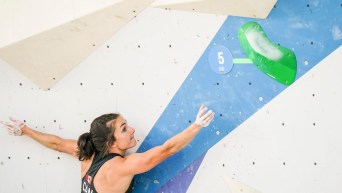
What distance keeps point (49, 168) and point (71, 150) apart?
0.71 ft

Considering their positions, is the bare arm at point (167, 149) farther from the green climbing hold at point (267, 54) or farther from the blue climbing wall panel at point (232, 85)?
the green climbing hold at point (267, 54)

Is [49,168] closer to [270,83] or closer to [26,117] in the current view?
[26,117]

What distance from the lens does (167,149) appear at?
2.42m

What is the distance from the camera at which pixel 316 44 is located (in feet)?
7.83

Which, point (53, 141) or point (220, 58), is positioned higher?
point (220, 58)

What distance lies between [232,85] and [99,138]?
78cm

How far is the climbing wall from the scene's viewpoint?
2404mm

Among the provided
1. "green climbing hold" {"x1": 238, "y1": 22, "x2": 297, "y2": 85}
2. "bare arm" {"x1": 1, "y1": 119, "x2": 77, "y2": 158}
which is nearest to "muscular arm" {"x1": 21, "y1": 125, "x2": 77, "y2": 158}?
"bare arm" {"x1": 1, "y1": 119, "x2": 77, "y2": 158}

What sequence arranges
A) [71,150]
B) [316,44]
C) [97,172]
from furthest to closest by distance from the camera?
[71,150] → [97,172] → [316,44]

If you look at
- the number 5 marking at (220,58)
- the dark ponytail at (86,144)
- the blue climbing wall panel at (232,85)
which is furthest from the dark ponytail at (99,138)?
the number 5 marking at (220,58)

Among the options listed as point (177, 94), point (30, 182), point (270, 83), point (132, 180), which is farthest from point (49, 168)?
point (270, 83)

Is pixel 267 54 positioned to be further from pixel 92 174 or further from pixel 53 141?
pixel 53 141

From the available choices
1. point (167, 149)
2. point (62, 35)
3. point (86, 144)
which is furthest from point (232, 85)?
point (62, 35)

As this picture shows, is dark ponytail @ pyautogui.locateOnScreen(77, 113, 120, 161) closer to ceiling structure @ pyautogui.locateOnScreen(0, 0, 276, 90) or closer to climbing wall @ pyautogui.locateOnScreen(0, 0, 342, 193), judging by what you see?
climbing wall @ pyautogui.locateOnScreen(0, 0, 342, 193)
